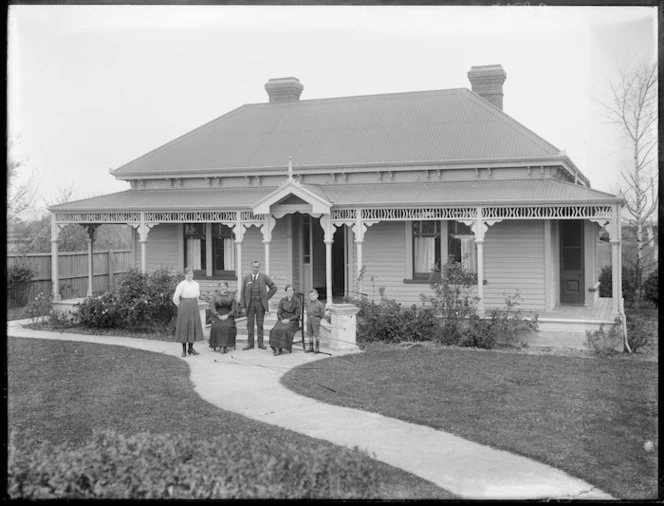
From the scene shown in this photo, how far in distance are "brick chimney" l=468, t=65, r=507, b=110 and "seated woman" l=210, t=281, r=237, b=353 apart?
1244 centimetres

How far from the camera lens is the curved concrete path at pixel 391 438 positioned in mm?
7156

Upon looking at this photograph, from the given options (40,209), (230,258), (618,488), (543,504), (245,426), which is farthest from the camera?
Result: (40,209)

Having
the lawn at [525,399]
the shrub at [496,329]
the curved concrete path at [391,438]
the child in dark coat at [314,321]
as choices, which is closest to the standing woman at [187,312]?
the curved concrete path at [391,438]

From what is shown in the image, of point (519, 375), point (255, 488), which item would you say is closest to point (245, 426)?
point (255, 488)

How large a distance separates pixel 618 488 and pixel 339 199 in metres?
12.8

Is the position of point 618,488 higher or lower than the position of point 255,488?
lower

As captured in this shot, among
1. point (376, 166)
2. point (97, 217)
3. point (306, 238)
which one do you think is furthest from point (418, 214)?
point (97, 217)

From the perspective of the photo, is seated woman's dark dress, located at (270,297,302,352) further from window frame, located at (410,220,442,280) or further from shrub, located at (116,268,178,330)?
window frame, located at (410,220,442,280)

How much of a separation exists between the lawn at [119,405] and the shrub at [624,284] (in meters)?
17.7

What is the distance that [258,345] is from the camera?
15695 mm

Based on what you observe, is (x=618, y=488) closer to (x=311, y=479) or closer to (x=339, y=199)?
(x=311, y=479)

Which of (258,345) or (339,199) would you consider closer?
(258,345)

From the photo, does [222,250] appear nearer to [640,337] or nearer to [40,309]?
[40,309]

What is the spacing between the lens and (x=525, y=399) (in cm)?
1081
